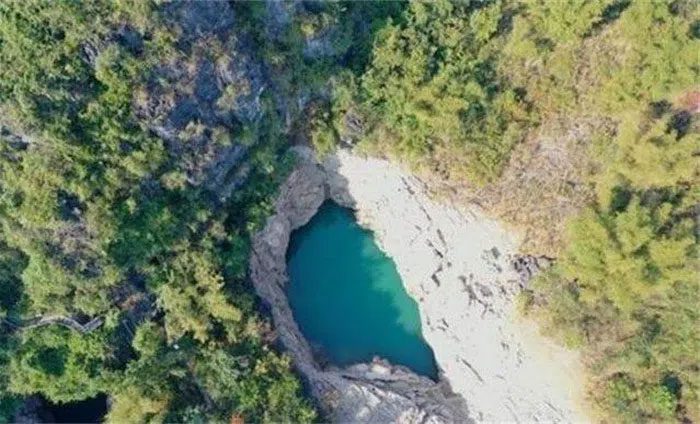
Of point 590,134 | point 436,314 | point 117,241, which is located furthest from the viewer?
point 436,314

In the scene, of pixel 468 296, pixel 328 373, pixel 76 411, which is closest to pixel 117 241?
pixel 76 411

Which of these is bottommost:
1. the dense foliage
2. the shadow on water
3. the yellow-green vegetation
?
the shadow on water

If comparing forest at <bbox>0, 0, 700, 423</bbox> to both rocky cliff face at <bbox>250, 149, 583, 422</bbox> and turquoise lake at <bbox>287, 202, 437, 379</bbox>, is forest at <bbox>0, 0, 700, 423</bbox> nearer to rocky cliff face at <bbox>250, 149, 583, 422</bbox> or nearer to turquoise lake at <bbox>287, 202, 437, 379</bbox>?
rocky cliff face at <bbox>250, 149, 583, 422</bbox>

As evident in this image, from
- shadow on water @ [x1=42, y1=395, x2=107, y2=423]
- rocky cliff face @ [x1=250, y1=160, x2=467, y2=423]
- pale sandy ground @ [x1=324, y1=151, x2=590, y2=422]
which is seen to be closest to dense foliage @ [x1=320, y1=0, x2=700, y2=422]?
pale sandy ground @ [x1=324, y1=151, x2=590, y2=422]

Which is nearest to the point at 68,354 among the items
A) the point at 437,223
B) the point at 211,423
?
the point at 211,423

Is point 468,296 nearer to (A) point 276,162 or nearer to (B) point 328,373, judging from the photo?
(B) point 328,373

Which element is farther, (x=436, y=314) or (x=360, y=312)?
(x=360, y=312)
